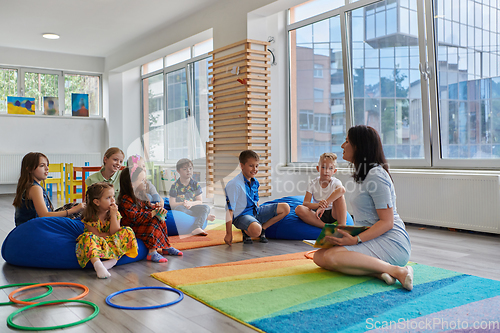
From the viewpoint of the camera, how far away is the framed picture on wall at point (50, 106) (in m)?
9.28

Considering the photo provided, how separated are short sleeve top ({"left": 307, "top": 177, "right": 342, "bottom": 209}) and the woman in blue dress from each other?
47.4 inches

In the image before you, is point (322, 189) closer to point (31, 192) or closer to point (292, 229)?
point (292, 229)

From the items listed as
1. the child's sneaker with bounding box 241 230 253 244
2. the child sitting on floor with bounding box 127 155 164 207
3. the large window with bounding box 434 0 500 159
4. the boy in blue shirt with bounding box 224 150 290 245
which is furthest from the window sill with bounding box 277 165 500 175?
the child sitting on floor with bounding box 127 155 164 207

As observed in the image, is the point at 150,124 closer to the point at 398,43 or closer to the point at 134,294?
the point at 398,43

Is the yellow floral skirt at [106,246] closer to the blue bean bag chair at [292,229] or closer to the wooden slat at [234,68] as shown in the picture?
the blue bean bag chair at [292,229]

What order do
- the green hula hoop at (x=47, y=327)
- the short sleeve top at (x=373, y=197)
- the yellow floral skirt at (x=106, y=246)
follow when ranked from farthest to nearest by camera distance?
the yellow floral skirt at (x=106, y=246) → the short sleeve top at (x=373, y=197) → the green hula hoop at (x=47, y=327)

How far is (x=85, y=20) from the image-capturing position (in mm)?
6918

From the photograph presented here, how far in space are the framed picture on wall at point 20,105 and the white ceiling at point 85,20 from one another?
42.0 inches

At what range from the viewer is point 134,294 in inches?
90.0

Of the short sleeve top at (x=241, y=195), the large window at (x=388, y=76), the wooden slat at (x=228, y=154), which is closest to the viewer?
the short sleeve top at (x=241, y=195)

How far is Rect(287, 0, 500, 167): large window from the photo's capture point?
435 cm

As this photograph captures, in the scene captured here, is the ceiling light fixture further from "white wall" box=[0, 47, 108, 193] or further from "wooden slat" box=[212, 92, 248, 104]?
"wooden slat" box=[212, 92, 248, 104]

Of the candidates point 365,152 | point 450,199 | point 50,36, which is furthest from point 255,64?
point 50,36

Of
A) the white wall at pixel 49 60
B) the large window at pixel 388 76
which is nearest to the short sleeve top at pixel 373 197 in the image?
the large window at pixel 388 76
